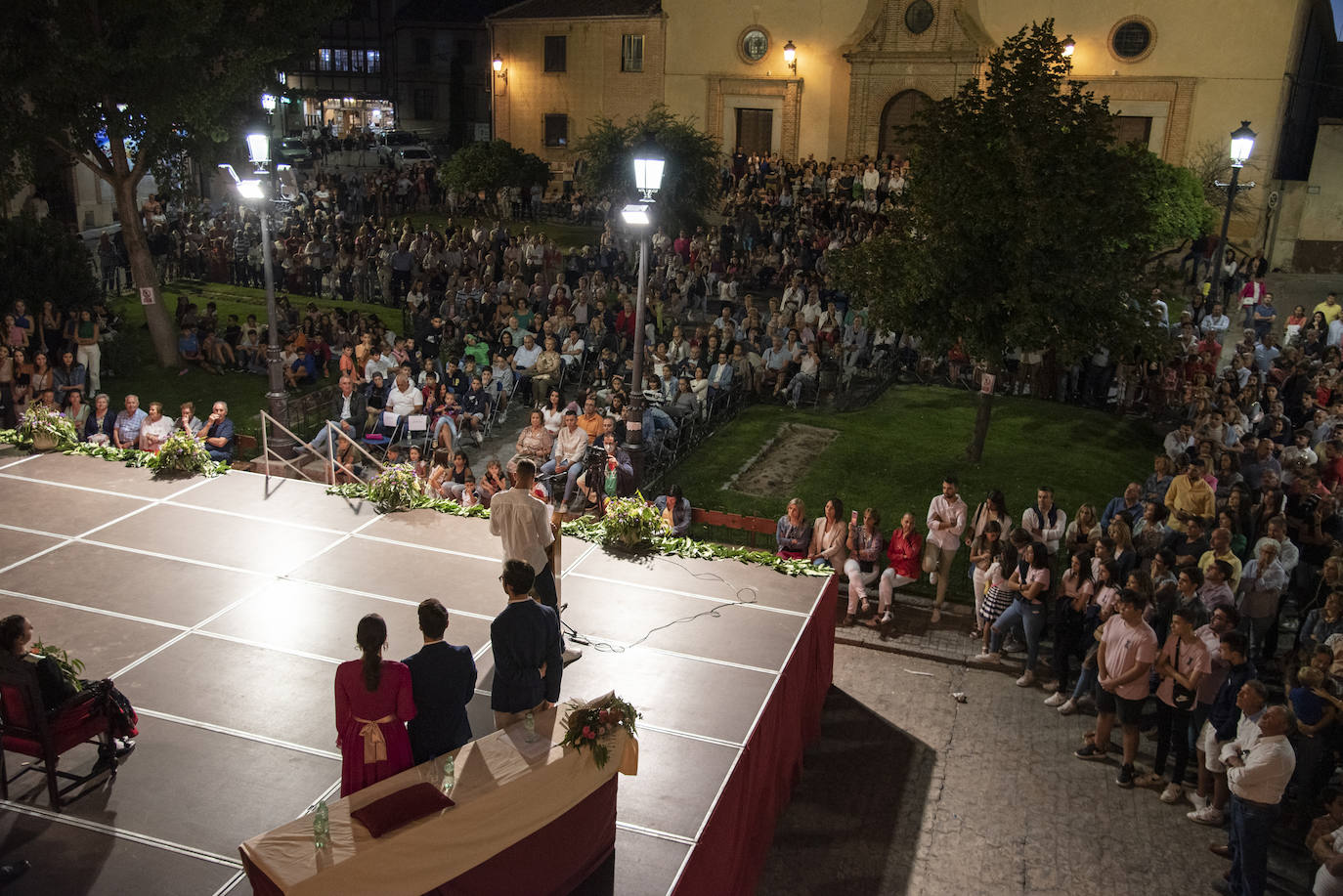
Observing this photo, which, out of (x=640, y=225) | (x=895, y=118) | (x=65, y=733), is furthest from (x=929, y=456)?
(x=895, y=118)

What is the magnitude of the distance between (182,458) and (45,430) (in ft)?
6.85

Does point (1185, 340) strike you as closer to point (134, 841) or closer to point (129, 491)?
point (129, 491)

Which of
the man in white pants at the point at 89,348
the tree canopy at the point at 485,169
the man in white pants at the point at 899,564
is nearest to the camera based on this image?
the man in white pants at the point at 899,564

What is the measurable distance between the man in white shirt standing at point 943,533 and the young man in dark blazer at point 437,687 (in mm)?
6680

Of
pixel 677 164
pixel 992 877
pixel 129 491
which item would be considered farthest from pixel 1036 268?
pixel 677 164

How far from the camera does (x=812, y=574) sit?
1081cm

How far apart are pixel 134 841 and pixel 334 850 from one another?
1757 mm

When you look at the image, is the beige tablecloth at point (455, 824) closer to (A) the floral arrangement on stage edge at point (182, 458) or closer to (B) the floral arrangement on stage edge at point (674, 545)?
(B) the floral arrangement on stage edge at point (674, 545)

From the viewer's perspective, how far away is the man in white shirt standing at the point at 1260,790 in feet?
25.2

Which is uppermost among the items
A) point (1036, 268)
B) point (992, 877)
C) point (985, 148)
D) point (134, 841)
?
point (985, 148)

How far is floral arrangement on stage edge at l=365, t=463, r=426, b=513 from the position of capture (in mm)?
11742

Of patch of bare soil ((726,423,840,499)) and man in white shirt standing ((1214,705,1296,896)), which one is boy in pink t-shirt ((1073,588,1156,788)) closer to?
man in white shirt standing ((1214,705,1296,896))

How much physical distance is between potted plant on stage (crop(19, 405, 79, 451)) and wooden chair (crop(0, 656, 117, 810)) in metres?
7.28

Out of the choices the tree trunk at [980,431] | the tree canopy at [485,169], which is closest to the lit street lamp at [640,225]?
the tree trunk at [980,431]
